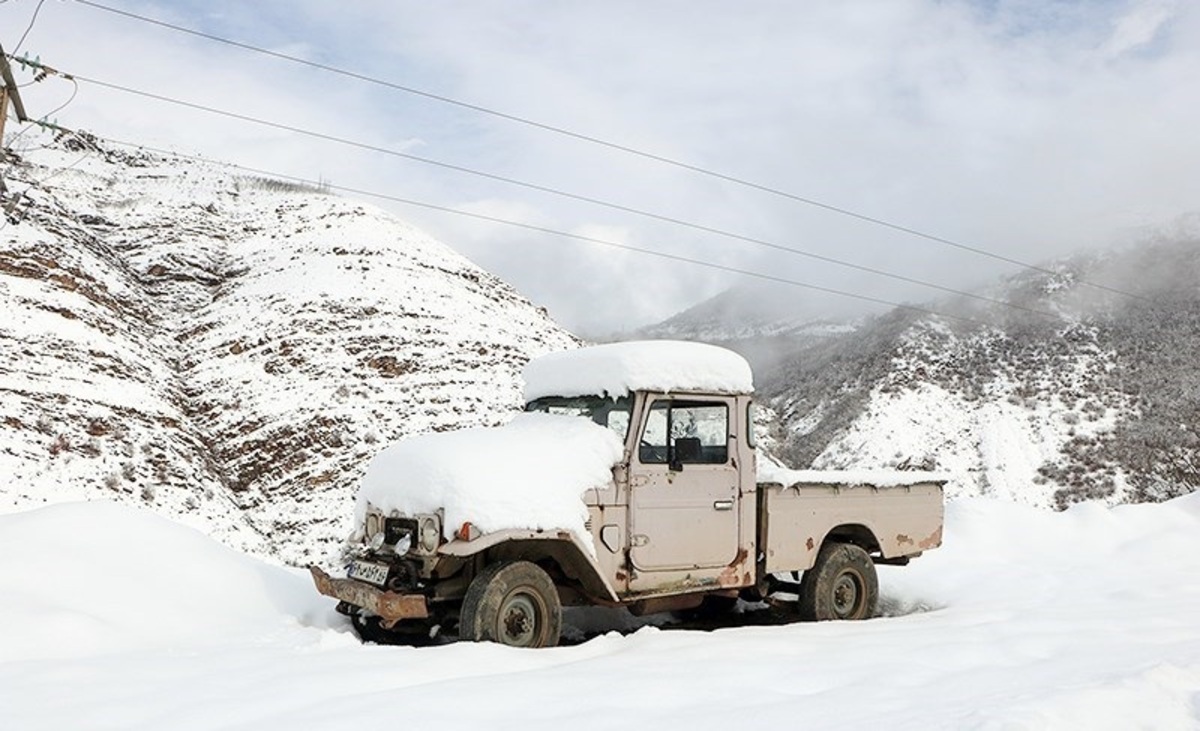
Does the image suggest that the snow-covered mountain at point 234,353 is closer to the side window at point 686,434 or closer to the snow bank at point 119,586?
the snow bank at point 119,586

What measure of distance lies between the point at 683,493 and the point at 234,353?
19.9 metres

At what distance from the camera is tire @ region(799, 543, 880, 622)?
8164 millimetres

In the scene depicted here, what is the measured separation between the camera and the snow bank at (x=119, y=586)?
5504mm

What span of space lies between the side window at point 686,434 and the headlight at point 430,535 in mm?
1867

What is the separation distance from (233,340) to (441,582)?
20310 millimetres

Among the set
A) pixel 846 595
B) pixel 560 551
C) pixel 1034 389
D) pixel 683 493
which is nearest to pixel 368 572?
pixel 560 551

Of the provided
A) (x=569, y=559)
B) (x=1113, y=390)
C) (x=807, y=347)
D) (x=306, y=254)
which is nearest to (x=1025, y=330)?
(x=1113, y=390)

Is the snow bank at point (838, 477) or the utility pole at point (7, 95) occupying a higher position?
the utility pole at point (7, 95)

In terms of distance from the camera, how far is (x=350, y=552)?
687cm

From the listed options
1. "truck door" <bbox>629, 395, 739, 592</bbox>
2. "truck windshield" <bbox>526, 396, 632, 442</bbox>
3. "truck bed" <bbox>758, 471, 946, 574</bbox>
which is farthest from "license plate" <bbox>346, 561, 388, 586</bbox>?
"truck bed" <bbox>758, 471, 946, 574</bbox>

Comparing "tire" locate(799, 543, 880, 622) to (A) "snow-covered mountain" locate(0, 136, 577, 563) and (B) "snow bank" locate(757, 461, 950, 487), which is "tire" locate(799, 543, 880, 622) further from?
(A) "snow-covered mountain" locate(0, 136, 577, 563)

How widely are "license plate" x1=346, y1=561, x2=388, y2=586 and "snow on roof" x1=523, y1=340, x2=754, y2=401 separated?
2.31 metres

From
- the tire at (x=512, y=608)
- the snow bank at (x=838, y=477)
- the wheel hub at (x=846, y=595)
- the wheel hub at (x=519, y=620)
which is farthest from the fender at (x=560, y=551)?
the wheel hub at (x=846, y=595)

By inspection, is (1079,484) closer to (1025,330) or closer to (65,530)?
(1025,330)
